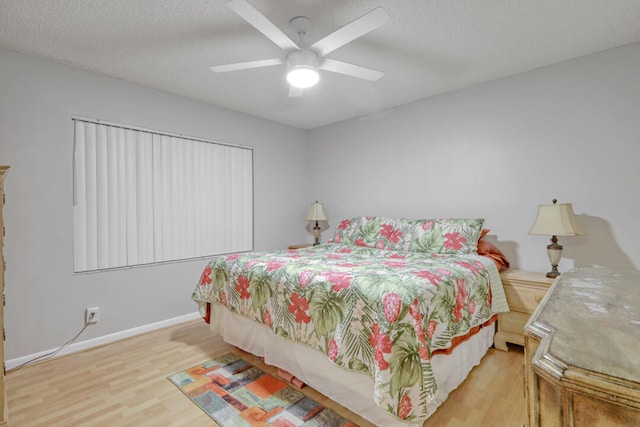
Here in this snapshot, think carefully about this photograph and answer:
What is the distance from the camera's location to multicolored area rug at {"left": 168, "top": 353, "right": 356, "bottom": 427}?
1.62 meters

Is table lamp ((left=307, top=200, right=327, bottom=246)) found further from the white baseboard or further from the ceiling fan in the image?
the ceiling fan

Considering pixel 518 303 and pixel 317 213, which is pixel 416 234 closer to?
pixel 518 303

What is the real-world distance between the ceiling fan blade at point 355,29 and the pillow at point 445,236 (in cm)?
186

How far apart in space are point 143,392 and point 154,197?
1789 millimetres

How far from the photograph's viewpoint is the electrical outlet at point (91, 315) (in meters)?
2.55

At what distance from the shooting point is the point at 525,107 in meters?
2.72

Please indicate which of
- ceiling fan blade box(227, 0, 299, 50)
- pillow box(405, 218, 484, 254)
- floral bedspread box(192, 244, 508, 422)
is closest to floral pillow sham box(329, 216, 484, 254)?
pillow box(405, 218, 484, 254)

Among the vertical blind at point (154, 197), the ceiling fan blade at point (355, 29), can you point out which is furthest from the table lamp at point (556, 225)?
the vertical blind at point (154, 197)

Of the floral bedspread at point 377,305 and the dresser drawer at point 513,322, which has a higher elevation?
the floral bedspread at point 377,305

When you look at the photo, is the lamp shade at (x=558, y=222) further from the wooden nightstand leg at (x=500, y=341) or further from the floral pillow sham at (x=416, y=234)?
the wooden nightstand leg at (x=500, y=341)

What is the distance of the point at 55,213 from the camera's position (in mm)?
2426

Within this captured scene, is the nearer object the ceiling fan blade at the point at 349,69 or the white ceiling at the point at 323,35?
the white ceiling at the point at 323,35

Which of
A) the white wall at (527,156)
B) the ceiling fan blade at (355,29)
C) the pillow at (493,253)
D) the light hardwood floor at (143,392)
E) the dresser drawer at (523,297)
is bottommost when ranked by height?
the light hardwood floor at (143,392)

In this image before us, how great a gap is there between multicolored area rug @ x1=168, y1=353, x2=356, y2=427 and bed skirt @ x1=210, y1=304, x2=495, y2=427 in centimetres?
10
